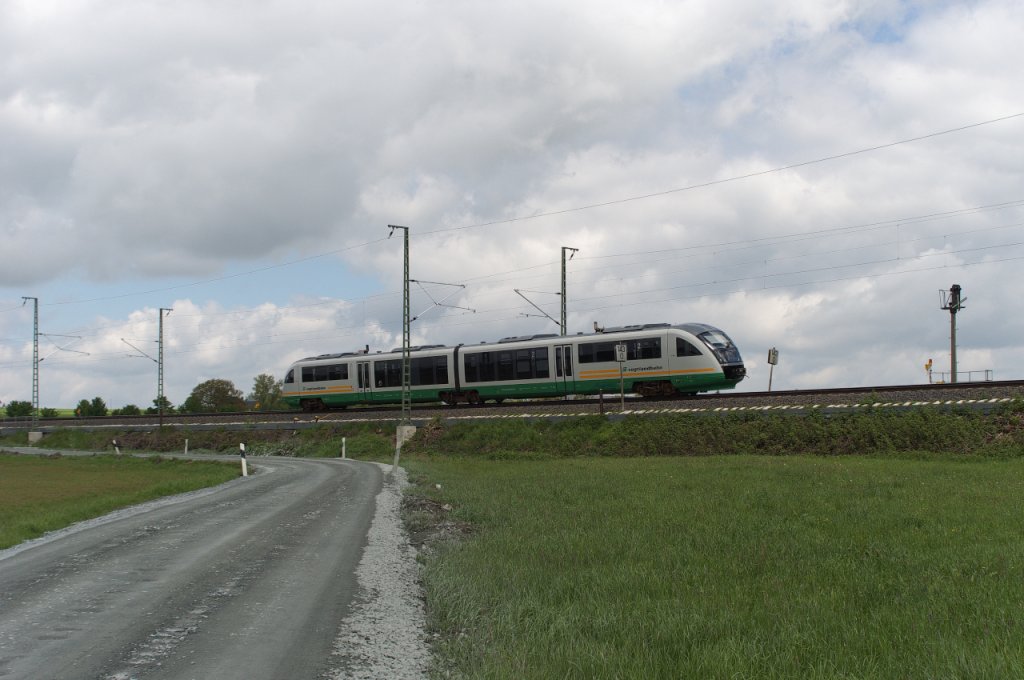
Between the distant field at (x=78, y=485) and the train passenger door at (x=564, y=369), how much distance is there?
16.8 metres

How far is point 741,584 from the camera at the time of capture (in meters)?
9.62

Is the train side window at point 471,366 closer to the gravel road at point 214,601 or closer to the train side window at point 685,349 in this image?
the train side window at point 685,349

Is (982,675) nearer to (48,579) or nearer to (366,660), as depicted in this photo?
(366,660)

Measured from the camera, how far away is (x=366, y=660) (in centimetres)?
737

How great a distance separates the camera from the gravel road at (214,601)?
7.11 m

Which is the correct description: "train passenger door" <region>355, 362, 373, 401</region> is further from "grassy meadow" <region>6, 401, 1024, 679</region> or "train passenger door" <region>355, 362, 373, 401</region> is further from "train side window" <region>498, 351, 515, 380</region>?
"grassy meadow" <region>6, 401, 1024, 679</region>

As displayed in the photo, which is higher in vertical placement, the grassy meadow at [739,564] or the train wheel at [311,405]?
the train wheel at [311,405]

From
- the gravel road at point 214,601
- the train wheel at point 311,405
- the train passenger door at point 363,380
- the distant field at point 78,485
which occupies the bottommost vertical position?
the distant field at point 78,485

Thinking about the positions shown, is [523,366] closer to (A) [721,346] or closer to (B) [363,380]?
(A) [721,346]

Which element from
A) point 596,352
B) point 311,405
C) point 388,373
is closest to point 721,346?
point 596,352

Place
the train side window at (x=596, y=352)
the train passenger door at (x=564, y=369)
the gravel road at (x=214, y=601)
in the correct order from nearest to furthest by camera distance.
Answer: the gravel road at (x=214, y=601) < the train side window at (x=596, y=352) < the train passenger door at (x=564, y=369)

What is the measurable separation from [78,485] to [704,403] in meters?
25.8

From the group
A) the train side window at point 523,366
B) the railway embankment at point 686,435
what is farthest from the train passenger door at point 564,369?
the railway embankment at point 686,435

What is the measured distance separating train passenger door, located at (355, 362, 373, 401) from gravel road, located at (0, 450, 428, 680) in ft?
115
